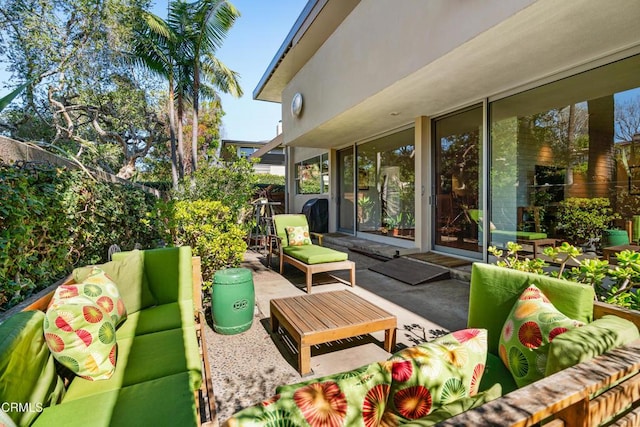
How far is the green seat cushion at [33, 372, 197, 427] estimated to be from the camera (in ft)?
4.66

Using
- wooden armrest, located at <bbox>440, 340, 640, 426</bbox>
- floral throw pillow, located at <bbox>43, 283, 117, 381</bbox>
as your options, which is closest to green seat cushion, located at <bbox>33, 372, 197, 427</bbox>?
floral throw pillow, located at <bbox>43, 283, 117, 381</bbox>

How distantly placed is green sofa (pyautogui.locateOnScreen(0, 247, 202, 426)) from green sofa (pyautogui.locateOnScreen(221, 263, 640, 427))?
774mm

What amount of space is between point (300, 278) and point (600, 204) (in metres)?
4.58

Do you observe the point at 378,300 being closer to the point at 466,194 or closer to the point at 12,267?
the point at 466,194

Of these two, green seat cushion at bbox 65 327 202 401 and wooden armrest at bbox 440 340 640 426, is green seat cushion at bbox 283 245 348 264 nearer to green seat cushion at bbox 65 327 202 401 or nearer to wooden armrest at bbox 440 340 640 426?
green seat cushion at bbox 65 327 202 401

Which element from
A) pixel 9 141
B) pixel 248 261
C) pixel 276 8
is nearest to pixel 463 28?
pixel 9 141

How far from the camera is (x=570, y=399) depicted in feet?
3.23

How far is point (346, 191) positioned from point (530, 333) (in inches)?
326

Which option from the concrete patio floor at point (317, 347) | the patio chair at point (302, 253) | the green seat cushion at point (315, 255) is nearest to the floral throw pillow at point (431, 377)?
the concrete patio floor at point (317, 347)

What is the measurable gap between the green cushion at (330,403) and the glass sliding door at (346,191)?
8531mm

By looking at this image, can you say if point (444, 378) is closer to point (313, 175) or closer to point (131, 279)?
point (131, 279)

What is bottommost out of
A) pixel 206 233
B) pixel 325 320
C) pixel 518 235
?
pixel 325 320

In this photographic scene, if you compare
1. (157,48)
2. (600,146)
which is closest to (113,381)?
(600,146)

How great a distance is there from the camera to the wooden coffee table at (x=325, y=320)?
2572 millimetres
